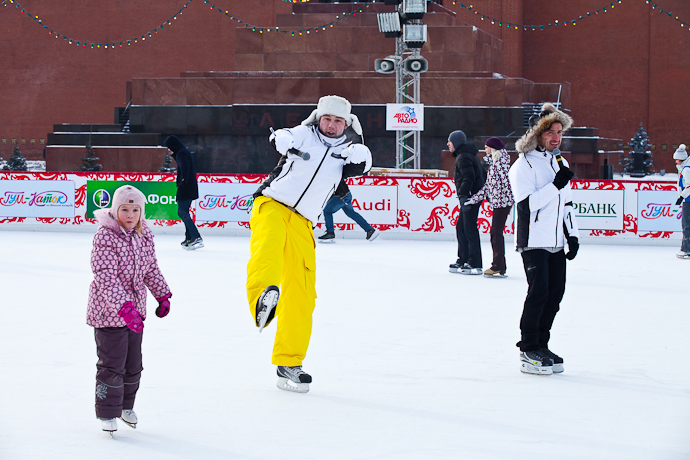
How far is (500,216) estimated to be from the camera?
28.0 ft

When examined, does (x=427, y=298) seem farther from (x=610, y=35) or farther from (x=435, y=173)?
(x=610, y=35)

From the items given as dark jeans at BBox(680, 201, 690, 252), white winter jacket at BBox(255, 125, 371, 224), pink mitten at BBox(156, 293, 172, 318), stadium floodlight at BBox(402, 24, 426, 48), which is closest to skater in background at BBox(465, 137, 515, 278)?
dark jeans at BBox(680, 201, 690, 252)

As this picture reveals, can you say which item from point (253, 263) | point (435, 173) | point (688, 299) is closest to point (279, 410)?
point (253, 263)

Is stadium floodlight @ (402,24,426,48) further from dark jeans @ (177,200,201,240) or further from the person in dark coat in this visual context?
dark jeans @ (177,200,201,240)

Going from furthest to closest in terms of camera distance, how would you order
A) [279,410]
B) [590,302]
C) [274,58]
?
[274,58], [590,302], [279,410]

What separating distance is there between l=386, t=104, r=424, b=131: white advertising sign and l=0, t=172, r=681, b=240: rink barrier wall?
2478mm

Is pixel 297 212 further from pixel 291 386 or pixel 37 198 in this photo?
pixel 37 198

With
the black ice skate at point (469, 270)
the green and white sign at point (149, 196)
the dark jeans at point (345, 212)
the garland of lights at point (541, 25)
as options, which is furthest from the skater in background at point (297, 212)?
the garland of lights at point (541, 25)

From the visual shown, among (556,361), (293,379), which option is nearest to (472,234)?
(556,361)

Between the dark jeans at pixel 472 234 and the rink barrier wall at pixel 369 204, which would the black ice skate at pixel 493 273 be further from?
the rink barrier wall at pixel 369 204

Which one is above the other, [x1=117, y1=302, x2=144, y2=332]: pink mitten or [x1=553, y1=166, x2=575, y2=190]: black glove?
[x1=553, y1=166, x2=575, y2=190]: black glove

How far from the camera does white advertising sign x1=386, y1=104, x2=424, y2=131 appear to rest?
15281 millimetres

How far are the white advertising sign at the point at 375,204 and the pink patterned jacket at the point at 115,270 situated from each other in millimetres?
9846

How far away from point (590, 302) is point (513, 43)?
25.5 m
